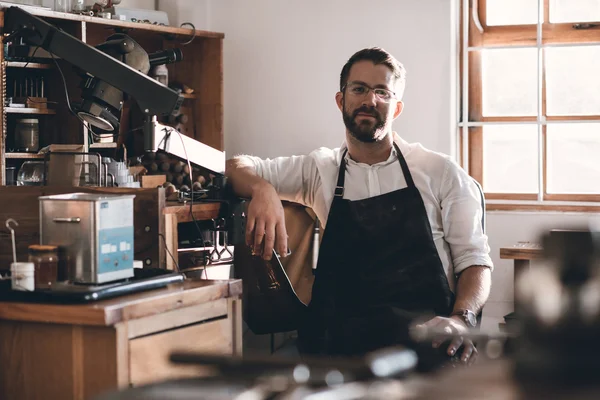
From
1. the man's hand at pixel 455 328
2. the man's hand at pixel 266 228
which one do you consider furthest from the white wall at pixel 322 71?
the man's hand at pixel 266 228

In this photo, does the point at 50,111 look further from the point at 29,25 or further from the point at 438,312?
the point at 438,312

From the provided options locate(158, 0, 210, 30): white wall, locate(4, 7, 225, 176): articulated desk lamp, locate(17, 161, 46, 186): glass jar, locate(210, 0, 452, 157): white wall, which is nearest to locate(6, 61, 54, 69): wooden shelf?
locate(158, 0, 210, 30): white wall

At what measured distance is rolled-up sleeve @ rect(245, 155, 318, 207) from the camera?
9.70 ft

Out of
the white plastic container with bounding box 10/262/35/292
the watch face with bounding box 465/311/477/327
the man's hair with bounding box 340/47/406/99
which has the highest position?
the man's hair with bounding box 340/47/406/99

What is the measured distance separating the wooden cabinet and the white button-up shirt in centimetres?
108

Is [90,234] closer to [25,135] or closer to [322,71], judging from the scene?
[25,135]

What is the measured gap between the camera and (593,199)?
165 inches

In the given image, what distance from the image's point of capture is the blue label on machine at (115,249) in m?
1.80

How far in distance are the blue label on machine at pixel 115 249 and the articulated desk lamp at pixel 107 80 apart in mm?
421

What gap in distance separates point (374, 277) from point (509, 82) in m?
2.05

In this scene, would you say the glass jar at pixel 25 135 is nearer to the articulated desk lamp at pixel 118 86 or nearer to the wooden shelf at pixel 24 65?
the wooden shelf at pixel 24 65

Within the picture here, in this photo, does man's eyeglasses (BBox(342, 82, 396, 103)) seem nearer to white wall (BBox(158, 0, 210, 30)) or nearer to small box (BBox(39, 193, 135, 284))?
small box (BBox(39, 193, 135, 284))

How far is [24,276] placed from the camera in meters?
1.79

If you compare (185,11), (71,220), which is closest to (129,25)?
(185,11)
